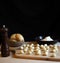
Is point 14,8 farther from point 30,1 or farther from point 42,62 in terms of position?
point 42,62

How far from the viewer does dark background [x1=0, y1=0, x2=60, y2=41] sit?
2.02m

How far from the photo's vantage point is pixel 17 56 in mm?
1104

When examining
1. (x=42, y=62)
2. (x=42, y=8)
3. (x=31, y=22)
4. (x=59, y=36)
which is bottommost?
(x=42, y=62)

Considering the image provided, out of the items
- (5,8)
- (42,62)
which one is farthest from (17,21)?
(42,62)

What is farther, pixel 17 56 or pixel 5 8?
pixel 5 8

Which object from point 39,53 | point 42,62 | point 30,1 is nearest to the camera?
point 42,62

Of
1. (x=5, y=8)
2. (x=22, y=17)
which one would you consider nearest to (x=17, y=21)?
(x=22, y=17)

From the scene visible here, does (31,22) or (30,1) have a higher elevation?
(30,1)

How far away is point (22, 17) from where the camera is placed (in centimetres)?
208

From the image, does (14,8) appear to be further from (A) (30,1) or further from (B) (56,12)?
(B) (56,12)

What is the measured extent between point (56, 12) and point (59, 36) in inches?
10.8

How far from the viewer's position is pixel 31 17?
2.06 m

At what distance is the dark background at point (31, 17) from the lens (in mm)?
2020

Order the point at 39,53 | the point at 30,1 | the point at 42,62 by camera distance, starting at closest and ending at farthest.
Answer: the point at 42,62, the point at 39,53, the point at 30,1
